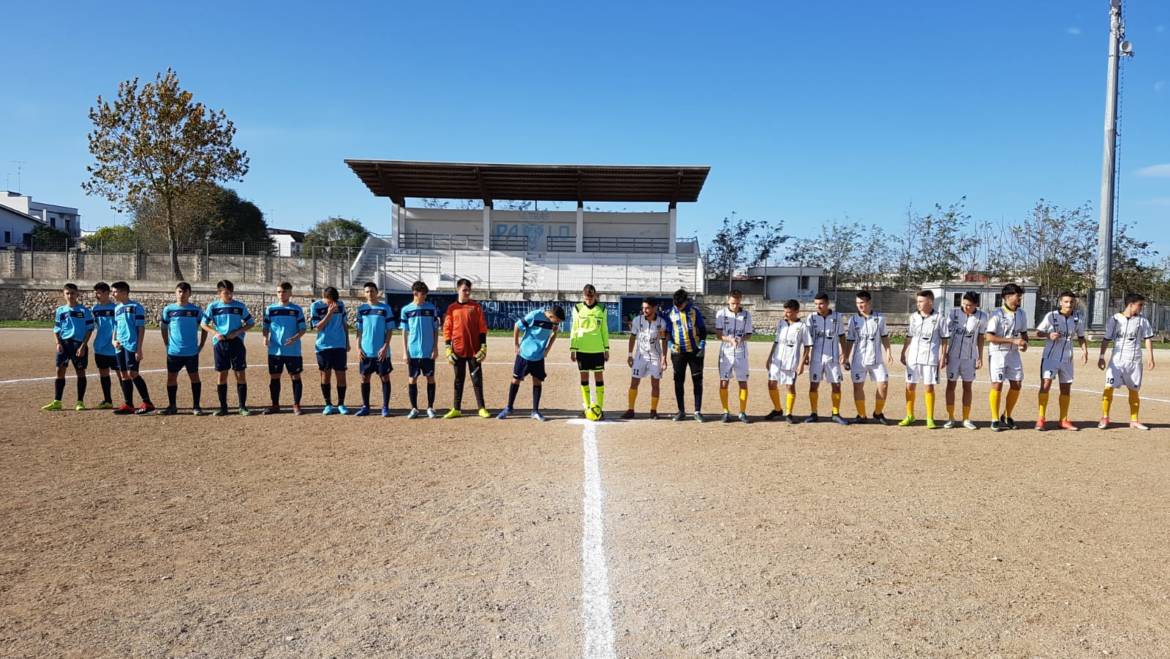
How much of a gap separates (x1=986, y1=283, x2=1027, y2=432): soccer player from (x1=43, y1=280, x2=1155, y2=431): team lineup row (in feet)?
0.09

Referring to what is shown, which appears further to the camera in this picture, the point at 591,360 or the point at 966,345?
the point at 591,360

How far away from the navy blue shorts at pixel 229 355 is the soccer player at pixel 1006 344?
1026 cm

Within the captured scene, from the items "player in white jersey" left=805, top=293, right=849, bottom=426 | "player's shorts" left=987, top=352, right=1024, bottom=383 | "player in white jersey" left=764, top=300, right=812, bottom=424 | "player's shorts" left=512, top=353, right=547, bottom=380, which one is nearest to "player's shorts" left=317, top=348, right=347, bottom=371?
"player's shorts" left=512, top=353, right=547, bottom=380

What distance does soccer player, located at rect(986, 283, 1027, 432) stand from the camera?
9.85m

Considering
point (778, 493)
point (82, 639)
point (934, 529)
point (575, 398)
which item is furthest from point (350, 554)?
point (575, 398)

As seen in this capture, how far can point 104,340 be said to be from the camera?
418 inches

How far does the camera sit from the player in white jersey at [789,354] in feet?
33.7

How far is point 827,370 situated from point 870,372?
608 mm

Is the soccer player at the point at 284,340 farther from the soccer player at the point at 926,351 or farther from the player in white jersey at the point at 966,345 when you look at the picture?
the player in white jersey at the point at 966,345

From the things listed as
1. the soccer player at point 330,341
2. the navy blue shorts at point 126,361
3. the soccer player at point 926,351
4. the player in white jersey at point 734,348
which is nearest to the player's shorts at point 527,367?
the soccer player at point 330,341

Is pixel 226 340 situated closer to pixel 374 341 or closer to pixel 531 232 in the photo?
pixel 374 341

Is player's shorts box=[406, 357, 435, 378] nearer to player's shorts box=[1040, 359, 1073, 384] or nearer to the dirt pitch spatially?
the dirt pitch

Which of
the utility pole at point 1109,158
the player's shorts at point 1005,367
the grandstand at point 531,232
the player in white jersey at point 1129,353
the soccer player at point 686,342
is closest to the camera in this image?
the player's shorts at point 1005,367

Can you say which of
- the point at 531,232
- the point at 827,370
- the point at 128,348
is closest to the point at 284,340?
the point at 128,348
